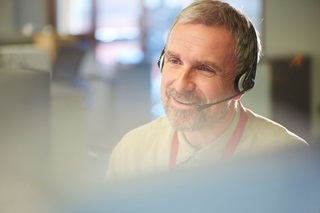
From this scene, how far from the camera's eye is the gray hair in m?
0.39

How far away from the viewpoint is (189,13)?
40cm

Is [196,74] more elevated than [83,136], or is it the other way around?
[196,74]

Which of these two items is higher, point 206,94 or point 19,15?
point 206,94

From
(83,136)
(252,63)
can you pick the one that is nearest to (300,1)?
(83,136)

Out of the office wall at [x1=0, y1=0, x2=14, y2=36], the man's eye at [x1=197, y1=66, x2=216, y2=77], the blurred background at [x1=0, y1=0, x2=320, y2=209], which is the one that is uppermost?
the man's eye at [x1=197, y1=66, x2=216, y2=77]

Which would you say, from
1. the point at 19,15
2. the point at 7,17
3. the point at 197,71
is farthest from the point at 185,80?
the point at 19,15

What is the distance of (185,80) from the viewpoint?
0.38 metres

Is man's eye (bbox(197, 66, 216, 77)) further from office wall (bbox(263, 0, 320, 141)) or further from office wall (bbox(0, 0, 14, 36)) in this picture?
office wall (bbox(0, 0, 14, 36))

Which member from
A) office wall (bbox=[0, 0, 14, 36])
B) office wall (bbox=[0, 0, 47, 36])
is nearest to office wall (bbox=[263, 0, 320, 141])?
office wall (bbox=[0, 0, 47, 36])

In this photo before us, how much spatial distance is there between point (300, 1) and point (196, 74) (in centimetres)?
61

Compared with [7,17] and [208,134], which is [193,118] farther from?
[7,17]

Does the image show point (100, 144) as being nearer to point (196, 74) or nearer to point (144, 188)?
point (196, 74)

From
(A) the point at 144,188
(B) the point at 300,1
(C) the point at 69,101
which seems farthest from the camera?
(B) the point at 300,1

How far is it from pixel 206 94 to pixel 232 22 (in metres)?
0.05
